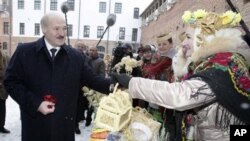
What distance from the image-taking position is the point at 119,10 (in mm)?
45719

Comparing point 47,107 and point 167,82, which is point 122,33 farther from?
point 167,82

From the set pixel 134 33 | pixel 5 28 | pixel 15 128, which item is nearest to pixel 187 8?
pixel 15 128

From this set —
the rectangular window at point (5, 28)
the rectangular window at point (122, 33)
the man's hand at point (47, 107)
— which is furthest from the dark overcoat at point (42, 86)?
the rectangular window at point (5, 28)

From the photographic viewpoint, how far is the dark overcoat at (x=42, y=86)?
3.04 m

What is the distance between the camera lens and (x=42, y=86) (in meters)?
3.04

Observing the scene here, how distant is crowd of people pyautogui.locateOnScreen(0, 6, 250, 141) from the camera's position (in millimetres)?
2029

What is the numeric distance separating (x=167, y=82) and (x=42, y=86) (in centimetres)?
136

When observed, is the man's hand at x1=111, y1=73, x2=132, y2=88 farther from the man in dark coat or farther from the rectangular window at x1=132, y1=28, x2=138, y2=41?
the rectangular window at x1=132, y1=28, x2=138, y2=41

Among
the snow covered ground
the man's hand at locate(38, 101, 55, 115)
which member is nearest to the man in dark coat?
the man's hand at locate(38, 101, 55, 115)

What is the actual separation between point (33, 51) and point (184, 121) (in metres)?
1.55

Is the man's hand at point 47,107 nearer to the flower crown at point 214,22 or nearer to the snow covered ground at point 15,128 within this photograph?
the flower crown at point 214,22

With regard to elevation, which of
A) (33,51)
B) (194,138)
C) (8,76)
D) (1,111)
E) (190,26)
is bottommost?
(1,111)

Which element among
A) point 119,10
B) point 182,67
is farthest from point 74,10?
point 182,67

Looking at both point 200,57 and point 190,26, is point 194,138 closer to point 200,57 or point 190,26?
point 200,57
